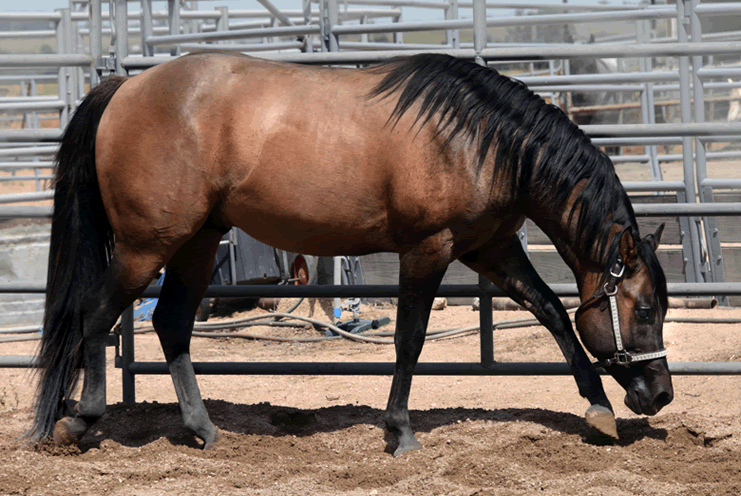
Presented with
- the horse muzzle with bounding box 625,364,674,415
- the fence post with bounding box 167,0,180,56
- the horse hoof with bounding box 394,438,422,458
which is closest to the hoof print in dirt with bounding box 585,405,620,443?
the horse muzzle with bounding box 625,364,674,415

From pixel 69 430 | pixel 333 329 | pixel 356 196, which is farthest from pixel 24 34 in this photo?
pixel 356 196

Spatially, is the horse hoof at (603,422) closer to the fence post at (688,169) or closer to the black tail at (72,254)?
the black tail at (72,254)

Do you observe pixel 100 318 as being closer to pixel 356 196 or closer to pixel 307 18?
pixel 356 196

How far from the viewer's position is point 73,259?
309 cm

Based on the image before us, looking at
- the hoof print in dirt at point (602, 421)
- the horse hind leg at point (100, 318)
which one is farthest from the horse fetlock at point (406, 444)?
the horse hind leg at point (100, 318)

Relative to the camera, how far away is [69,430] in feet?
9.72

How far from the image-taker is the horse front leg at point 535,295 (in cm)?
298

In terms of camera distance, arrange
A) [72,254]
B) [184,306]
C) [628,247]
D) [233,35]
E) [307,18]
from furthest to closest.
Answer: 1. [307,18]
2. [233,35]
3. [184,306]
4. [72,254]
5. [628,247]

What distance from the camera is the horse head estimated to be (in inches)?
108

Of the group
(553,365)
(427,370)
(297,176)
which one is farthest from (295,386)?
(297,176)

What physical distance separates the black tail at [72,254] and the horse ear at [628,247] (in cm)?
208

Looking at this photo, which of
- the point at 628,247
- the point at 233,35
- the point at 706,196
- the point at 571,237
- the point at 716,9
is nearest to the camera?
the point at 628,247

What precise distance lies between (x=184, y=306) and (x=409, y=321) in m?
1.03

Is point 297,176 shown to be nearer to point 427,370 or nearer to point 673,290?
point 427,370
